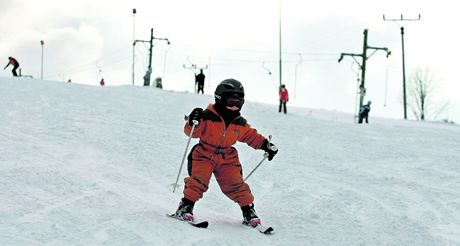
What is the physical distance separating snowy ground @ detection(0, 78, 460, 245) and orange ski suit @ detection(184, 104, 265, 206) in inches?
12.7

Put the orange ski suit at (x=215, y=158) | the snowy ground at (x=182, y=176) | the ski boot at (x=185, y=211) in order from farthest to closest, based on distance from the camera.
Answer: the orange ski suit at (x=215, y=158) < the ski boot at (x=185, y=211) < the snowy ground at (x=182, y=176)

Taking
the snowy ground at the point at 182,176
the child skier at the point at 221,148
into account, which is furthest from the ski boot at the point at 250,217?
the snowy ground at the point at 182,176

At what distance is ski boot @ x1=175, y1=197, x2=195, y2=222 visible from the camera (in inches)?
201

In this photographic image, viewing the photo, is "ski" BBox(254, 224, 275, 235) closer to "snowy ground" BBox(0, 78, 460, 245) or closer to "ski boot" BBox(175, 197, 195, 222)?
"snowy ground" BBox(0, 78, 460, 245)

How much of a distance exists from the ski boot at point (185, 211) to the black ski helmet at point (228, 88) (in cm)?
103

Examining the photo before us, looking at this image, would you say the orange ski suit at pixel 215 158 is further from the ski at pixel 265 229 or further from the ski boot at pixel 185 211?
Result: the ski at pixel 265 229

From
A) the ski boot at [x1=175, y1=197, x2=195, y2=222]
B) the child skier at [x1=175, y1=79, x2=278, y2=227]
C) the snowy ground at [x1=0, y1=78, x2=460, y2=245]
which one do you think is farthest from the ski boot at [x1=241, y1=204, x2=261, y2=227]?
the ski boot at [x1=175, y1=197, x2=195, y2=222]

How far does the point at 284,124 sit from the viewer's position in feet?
49.2

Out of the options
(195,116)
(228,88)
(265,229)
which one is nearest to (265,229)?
(265,229)

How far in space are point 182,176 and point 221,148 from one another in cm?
292

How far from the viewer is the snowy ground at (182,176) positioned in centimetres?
479

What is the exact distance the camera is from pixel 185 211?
203 inches

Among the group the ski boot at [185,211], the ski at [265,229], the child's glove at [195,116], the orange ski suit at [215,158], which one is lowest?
the ski at [265,229]

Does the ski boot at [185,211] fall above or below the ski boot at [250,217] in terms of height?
above
